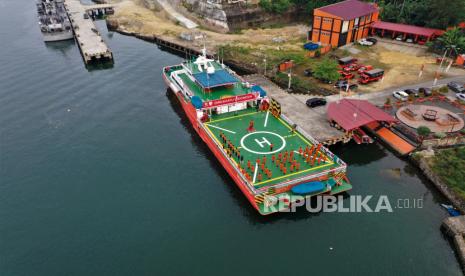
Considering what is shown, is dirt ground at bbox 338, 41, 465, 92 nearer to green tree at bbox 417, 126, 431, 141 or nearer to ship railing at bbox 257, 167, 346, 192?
green tree at bbox 417, 126, 431, 141

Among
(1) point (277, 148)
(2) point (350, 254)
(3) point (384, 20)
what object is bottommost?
(2) point (350, 254)

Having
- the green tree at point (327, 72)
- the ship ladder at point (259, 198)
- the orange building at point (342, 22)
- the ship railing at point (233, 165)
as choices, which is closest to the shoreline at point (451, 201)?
the ship ladder at point (259, 198)

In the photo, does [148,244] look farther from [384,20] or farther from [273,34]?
[384,20]

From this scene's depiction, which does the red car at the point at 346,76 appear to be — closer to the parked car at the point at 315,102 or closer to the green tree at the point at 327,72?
the green tree at the point at 327,72

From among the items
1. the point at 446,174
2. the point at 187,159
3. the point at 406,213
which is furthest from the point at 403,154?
the point at 187,159

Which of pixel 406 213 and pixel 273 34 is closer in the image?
pixel 406 213

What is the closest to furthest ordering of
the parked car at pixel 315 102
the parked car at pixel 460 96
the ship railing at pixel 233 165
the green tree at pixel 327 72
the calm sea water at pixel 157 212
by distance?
the calm sea water at pixel 157 212
the ship railing at pixel 233 165
the parked car at pixel 315 102
the parked car at pixel 460 96
the green tree at pixel 327 72
